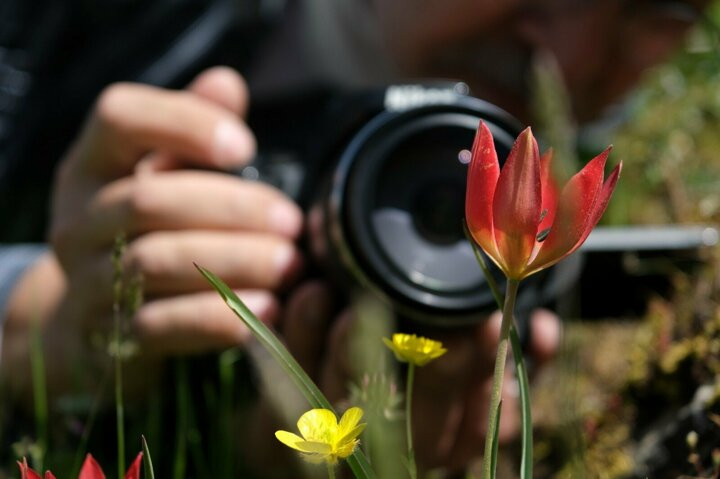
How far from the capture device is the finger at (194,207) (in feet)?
2.76

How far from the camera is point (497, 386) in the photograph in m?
0.29

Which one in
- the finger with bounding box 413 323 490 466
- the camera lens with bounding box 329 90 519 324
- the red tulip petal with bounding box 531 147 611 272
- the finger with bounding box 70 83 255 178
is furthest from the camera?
the finger with bounding box 70 83 255 178

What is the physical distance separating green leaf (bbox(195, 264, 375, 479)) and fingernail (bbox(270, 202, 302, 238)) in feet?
1.74

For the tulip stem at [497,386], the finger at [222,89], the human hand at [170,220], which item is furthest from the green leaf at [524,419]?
the finger at [222,89]

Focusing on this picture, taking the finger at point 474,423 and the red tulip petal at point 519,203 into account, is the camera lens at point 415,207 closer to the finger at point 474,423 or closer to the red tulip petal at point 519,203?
the finger at point 474,423

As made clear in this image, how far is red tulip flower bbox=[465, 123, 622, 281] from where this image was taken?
28cm

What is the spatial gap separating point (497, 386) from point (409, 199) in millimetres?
432

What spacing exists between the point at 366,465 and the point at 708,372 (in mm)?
363

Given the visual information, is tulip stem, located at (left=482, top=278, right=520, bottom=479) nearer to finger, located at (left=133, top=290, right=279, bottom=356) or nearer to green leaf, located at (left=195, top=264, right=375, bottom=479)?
green leaf, located at (left=195, top=264, right=375, bottom=479)

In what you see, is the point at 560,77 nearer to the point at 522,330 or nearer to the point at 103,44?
the point at 522,330

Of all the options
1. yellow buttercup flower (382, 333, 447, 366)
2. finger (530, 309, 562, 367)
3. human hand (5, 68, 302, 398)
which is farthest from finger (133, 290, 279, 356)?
yellow buttercup flower (382, 333, 447, 366)

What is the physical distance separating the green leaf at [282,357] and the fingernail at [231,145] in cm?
58

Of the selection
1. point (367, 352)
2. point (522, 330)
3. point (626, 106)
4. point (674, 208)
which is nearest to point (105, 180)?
point (522, 330)

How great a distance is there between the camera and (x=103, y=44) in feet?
5.20
